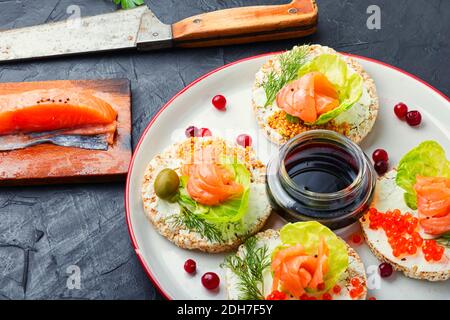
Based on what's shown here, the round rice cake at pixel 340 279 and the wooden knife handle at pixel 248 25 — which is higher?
the wooden knife handle at pixel 248 25

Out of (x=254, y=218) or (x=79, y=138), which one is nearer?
(x=254, y=218)

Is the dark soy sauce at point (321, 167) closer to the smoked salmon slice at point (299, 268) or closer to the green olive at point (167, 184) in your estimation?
the smoked salmon slice at point (299, 268)

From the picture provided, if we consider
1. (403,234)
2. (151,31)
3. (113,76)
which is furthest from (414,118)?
(113,76)

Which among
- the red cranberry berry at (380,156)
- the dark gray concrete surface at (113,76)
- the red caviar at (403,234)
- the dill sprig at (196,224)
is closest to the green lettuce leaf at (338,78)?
the red cranberry berry at (380,156)

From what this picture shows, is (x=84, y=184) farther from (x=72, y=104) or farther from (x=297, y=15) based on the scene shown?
(x=297, y=15)

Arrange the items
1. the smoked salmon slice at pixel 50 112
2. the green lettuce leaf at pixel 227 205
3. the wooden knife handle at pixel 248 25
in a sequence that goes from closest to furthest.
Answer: the green lettuce leaf at pixel 227 205 < the smoked salmon slice at pixel 50 112 < the wooden knife handle at pixel 248 25

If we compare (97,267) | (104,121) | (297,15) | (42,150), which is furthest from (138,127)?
(297,15)
